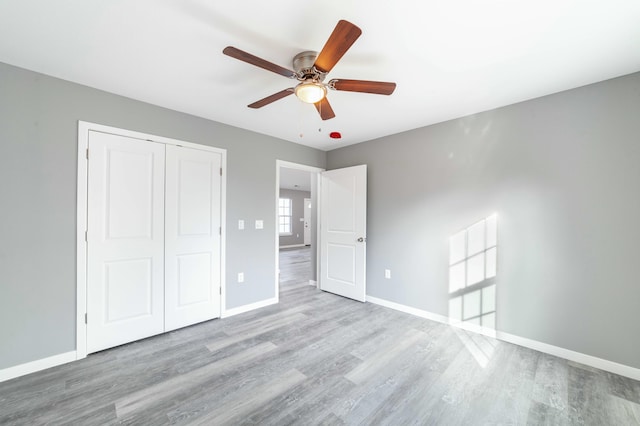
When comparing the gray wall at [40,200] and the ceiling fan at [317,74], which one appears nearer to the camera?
the ceiling fan at [317,74]

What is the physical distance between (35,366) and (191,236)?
1.58m

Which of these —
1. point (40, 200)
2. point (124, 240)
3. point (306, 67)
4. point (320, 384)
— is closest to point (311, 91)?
point (306, 67)

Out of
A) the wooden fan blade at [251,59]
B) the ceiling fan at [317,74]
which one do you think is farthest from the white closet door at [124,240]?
the wooden fan blade at [251,59]

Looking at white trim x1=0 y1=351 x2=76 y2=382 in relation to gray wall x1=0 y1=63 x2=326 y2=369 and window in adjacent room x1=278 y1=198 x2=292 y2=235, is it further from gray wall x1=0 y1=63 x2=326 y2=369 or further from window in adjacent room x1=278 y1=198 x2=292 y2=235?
window in adjacent room x1=278 y1=198 x2=292 y2=235

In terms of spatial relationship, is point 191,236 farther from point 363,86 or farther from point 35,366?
point 363,86

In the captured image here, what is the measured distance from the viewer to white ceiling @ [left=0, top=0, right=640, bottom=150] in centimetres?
151

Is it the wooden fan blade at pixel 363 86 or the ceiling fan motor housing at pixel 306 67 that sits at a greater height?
the ceiling fan motor housing at pixel 306 67

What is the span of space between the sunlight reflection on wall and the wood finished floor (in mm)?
255

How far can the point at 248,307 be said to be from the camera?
354 centimetres

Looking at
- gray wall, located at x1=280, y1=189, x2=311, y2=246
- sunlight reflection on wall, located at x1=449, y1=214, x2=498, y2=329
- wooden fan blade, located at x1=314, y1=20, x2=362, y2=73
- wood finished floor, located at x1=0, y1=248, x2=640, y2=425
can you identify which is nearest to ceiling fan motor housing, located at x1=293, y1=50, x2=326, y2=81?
wooden fan blade, located at x1=314, y1=20, x2=362, y2=73

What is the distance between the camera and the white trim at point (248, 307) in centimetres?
334

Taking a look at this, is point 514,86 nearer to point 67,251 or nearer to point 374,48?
point 374,48

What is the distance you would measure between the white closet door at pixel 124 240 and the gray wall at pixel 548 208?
3.04 meters

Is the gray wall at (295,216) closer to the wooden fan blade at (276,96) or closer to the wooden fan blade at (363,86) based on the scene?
the wooden fan blade at (276,96)
